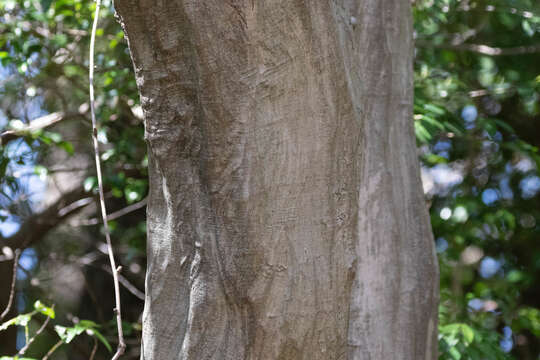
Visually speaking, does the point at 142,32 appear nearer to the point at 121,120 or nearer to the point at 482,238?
the point at 121,120

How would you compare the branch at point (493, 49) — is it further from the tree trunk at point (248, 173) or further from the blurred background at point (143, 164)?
the tree trunk at point (248, 173)

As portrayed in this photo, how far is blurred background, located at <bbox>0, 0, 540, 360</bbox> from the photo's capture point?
2.78 meters

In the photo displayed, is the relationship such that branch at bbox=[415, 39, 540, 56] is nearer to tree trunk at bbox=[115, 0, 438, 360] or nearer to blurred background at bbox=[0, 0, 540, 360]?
blurred background at bbox=[0, 0, 540, 360]

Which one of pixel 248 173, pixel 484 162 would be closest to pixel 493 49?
pixel 484 162

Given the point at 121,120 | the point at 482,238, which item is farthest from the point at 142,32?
the point at 482,238

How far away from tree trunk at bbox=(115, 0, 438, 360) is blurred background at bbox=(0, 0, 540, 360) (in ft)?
3.83

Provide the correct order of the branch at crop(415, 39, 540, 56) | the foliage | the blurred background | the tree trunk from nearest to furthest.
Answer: the tree trunk
the blurred background
the foliage
the branch at crop(415, 39, 540, 56)

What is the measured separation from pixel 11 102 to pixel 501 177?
3001 mm

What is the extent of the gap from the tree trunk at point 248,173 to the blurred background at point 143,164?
1.17 m

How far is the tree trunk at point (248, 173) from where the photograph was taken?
123 cm

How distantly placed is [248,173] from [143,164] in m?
1.80

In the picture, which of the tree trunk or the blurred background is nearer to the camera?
the tree trunk

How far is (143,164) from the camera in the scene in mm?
2953

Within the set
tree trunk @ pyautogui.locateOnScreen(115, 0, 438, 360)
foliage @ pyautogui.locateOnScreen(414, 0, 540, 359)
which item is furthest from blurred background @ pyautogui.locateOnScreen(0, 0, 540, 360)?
tree trunk @ pyautogui.locateOnScreen(115, 0, 438, 360)
